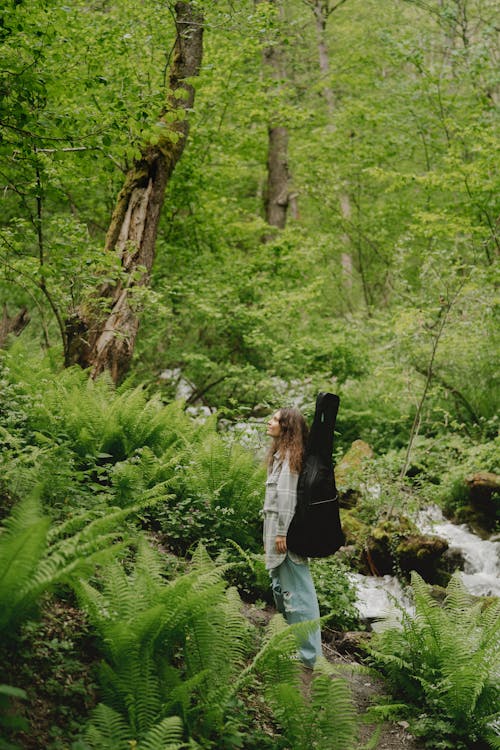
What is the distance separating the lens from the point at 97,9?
12.1m

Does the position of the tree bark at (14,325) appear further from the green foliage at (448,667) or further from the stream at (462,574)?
the green foliage at (448,667)

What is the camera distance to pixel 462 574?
878 cm

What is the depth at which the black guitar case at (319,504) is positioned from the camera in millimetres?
4949

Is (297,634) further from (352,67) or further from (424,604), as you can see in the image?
(352,67)

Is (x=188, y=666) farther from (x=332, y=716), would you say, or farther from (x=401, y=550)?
(x=401, y=550)

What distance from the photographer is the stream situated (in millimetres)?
7547

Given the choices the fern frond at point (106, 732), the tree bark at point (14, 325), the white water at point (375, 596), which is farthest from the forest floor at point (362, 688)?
the tree bark at point (14, 325)

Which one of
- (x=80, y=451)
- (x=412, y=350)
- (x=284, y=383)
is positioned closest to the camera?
(x=80, y=451)

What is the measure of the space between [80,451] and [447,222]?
9.35m

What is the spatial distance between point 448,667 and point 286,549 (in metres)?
1.47

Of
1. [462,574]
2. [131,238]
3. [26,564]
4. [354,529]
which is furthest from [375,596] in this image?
[131,238]

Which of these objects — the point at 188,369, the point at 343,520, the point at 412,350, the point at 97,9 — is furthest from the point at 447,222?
the point at 97,9

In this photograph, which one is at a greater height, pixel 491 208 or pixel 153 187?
pixel 491 208

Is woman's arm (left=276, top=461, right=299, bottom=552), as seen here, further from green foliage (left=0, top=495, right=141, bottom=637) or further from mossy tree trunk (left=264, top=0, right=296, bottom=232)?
mossy tree trunk (left=264, top=0, right=296, bottom=232)
